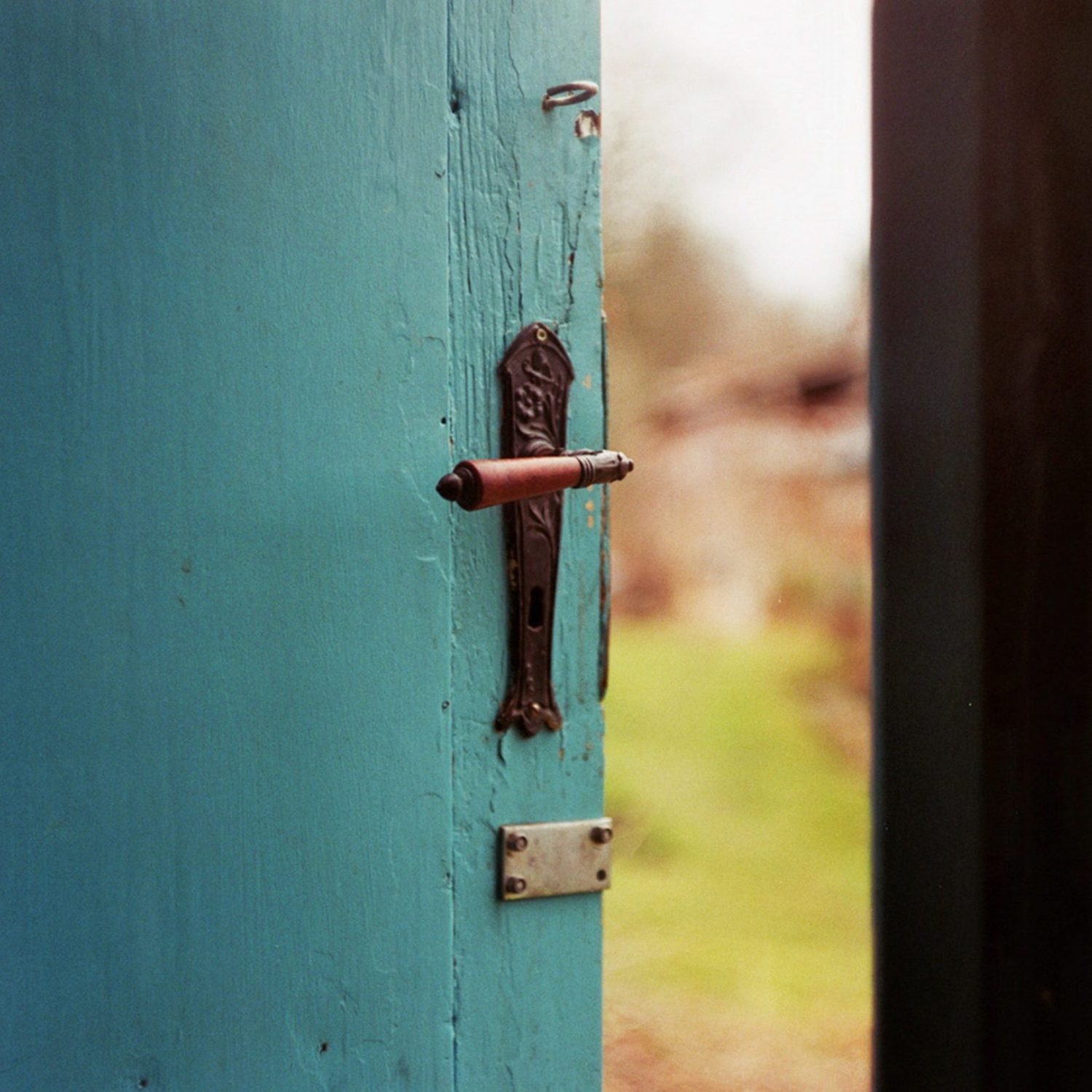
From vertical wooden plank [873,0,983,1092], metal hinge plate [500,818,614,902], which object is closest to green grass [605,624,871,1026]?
metal hinge plate [500,818,614,902]

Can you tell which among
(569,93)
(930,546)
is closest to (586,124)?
(569,93)

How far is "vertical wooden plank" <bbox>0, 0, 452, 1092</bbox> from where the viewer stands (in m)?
0.49

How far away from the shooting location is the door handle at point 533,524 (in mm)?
581

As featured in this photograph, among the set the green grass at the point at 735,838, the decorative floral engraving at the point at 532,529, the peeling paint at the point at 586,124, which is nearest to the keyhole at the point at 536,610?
the decorative floral engraving at the point at 532,529

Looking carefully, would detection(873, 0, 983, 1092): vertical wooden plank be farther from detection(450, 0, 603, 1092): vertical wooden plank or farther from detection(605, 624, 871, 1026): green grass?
detection(605, 624, 871, 1026): green grass

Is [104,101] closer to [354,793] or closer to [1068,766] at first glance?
[354,793]

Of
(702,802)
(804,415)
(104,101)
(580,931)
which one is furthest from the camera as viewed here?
(702,802)

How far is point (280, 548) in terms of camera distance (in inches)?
21.1

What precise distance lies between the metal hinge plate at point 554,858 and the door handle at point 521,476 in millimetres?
186

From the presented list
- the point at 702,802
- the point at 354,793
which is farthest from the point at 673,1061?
the point at 354,793

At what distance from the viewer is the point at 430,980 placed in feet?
1.84

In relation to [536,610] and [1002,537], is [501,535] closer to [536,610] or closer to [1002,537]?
[536,610]

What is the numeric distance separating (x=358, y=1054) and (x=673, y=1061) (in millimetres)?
1307

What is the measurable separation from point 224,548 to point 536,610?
0.17 meters
